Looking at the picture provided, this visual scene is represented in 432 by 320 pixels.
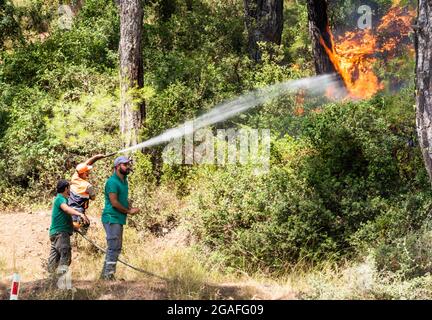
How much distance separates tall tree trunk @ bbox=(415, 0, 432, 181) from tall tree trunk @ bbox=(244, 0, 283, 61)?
380 inches

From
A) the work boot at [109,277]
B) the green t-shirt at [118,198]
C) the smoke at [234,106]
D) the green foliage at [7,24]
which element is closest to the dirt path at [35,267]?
the work boot at [109,277]

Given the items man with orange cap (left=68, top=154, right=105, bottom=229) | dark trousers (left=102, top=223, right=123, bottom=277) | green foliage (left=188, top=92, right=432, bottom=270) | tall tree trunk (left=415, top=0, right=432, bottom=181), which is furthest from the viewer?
man with orange cap (left=68, top=154, right=105, bottom=229)

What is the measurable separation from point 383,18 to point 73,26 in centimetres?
1063

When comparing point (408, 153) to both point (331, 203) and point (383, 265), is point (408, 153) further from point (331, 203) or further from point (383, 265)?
point (383, 265)

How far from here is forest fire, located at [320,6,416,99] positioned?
19188 mm

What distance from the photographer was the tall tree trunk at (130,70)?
1459 centimetres

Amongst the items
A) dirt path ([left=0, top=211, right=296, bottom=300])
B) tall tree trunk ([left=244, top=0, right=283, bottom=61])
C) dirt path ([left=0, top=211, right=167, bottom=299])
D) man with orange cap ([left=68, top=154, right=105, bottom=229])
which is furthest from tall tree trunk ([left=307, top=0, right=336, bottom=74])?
man with orange cap ([left=68, top=154, right=105, bottom=229])

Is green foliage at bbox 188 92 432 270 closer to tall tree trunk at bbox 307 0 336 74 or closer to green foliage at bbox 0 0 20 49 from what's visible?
tall tree trunk at bbox 307 0 336 74

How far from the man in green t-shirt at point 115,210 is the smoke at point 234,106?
446 cm

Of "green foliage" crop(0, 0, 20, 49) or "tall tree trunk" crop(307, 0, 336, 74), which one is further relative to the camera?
"green foliage" crop(0, 0, 20, 49)

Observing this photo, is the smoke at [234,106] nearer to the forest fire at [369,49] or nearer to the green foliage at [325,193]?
the green foliage at [325,193]

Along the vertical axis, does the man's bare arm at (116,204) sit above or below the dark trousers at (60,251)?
above

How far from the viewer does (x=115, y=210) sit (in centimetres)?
936

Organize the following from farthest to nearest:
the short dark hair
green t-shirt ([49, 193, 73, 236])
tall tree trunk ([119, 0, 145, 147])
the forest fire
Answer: the forest fire
tall tree trunk ([119, 0, 145, 147])
green t-shirt ([49, 193, 73, 236])
the short dark hair
